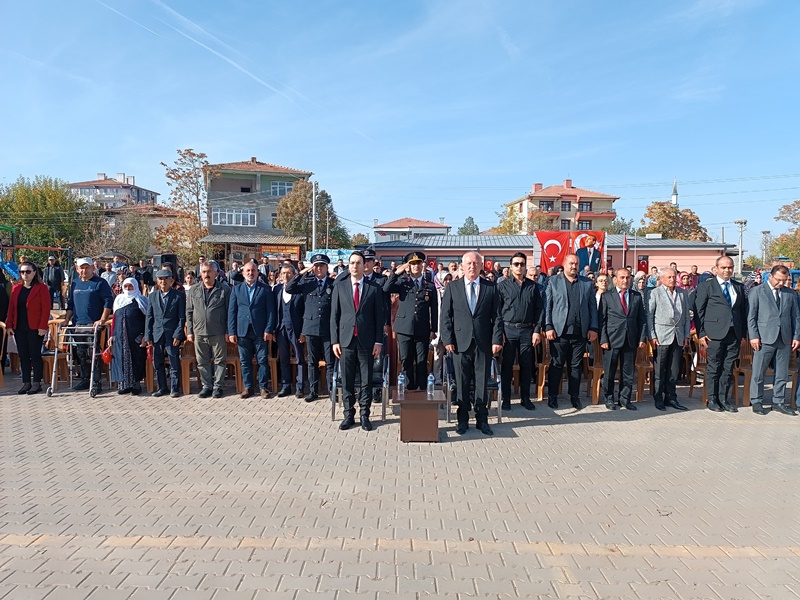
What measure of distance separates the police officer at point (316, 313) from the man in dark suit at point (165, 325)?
1.85 meters

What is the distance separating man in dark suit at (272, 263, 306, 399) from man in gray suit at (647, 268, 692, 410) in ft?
17.1

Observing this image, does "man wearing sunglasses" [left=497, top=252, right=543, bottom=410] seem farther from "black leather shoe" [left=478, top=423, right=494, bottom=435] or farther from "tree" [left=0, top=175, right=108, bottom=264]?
"tree" [left=0, top=175, right=108, bottom=264]

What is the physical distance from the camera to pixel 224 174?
49.6m

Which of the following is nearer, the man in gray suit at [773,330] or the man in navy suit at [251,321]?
the man in gray suit at [773,330]

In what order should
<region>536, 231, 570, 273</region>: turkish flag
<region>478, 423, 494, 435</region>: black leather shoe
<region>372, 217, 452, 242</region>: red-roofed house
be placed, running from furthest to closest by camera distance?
<region>372, 217, 452, 242</region>: red-roofed house, <region>536, 231, 570, 273</region>: turkish flag, <region>478, 423, 494, 435</region>: black leather shoe

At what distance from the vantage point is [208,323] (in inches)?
317

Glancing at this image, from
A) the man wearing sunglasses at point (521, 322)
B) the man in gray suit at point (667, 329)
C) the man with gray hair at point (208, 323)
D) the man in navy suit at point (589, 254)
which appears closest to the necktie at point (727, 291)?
the man in gray suit at point (667, 329)

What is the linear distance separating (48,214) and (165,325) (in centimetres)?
4349

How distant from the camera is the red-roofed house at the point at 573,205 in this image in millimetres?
70875

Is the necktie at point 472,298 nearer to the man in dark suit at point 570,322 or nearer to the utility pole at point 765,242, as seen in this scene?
the man in dark suit at point 570,322

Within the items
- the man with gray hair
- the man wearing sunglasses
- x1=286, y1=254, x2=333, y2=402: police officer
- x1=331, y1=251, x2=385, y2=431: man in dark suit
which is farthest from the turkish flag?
the man with gray hair

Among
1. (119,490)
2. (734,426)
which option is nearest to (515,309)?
(734,426)

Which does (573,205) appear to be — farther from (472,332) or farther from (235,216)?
(472,332)

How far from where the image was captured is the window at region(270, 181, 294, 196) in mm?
51062
